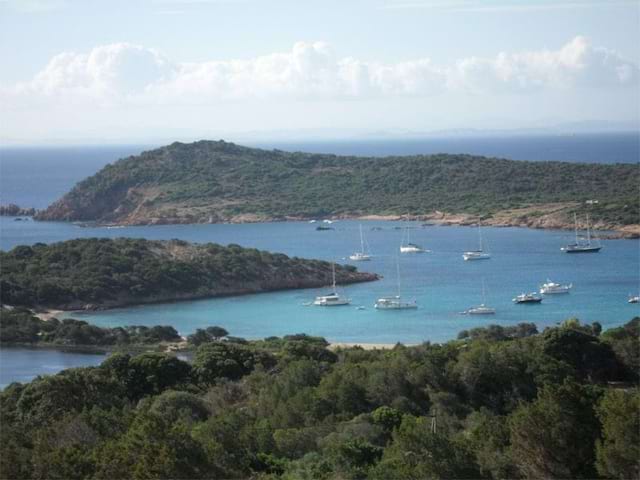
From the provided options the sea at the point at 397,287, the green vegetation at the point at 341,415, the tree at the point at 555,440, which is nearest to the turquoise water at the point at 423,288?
the sea at the point at 397,287

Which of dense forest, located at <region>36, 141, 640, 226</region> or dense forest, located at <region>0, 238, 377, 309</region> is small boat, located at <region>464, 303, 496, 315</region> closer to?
dense forest, located at <region>0, 238, 377, 309</region>

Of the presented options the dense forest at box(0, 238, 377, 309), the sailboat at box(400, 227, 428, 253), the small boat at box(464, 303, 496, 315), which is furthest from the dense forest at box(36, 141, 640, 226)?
the small boat at box(464, 303, 496, 315)

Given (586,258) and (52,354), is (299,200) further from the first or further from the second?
(52,354)

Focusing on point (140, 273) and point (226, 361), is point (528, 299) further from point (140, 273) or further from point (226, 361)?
point (226, 361)

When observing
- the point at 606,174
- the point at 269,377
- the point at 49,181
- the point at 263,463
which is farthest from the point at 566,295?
the point at 49,181

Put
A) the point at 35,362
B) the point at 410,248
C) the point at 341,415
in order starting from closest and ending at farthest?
the point at 341,415
the point at 35,362
the point at 410,248

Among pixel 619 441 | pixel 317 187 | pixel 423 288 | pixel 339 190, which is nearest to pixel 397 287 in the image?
pixel 423 288
